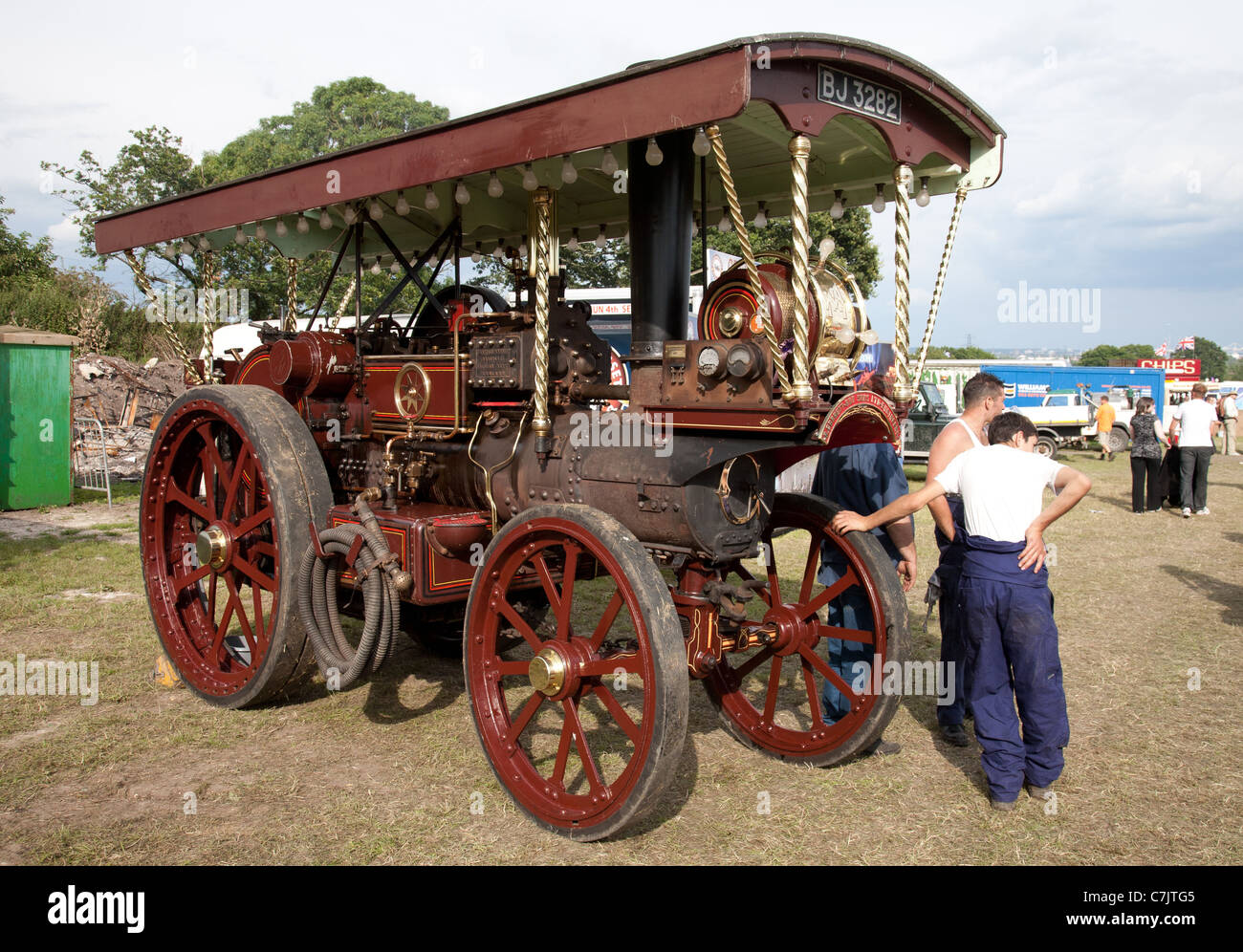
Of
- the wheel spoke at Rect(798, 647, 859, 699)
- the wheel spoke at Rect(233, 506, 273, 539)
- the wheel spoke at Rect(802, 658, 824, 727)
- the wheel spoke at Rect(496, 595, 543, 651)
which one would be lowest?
the wheel spoke at Rect(802, 658, 824, 727)

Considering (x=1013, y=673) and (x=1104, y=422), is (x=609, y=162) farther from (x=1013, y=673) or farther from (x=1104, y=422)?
(x=1104, y=422)

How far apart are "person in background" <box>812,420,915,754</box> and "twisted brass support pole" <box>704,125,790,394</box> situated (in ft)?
4.29

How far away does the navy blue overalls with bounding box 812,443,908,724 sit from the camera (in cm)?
421

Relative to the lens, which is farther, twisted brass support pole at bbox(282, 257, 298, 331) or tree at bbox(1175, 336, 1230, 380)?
tree at bbox(1175, 336, 1230, 380)

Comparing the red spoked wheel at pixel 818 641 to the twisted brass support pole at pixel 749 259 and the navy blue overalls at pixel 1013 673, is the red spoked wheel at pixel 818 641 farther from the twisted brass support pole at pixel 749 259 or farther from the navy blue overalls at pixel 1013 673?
the twisted brass support pole at pixel 749 259

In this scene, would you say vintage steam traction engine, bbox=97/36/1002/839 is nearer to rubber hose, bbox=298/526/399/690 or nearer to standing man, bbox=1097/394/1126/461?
rubber hose, bbox=298/526/399/690

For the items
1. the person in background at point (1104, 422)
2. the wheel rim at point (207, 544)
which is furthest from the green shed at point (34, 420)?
the person in background at point (1104, 422)

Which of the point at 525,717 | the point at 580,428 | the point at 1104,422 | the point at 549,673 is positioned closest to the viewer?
the point at 549,673

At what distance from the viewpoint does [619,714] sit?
3.20 metres

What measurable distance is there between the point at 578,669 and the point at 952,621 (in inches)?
88.1

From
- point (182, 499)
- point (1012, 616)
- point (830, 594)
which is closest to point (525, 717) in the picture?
point (830, 594)

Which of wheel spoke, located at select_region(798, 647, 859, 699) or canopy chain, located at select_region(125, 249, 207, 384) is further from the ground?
canopy chain, located at select_region(125, 249, 207, 384)

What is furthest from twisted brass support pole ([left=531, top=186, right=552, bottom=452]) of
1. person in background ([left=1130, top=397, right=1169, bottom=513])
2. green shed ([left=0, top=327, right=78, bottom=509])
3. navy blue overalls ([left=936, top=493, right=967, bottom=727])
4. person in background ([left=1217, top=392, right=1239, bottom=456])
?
person in background ([left=1217, top=392, right=1239, bottom=456])

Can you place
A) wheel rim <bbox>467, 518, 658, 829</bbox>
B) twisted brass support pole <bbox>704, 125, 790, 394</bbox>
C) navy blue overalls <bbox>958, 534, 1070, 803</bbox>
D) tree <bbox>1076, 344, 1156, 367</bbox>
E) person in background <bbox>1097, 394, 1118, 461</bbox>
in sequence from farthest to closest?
tree <bbox>1076, 344, 1156, 367</bbox> → person in background <bbox>1097, 394, 1118, 461</bbox> → navy blue overalls <bbox>958, 534, 1070, 803</bbox> → wheel rim <bbox>467, 518, 658, 829</bbox> → twisted brass support pole <bbox>704, 125, 790, 394</bbox>
